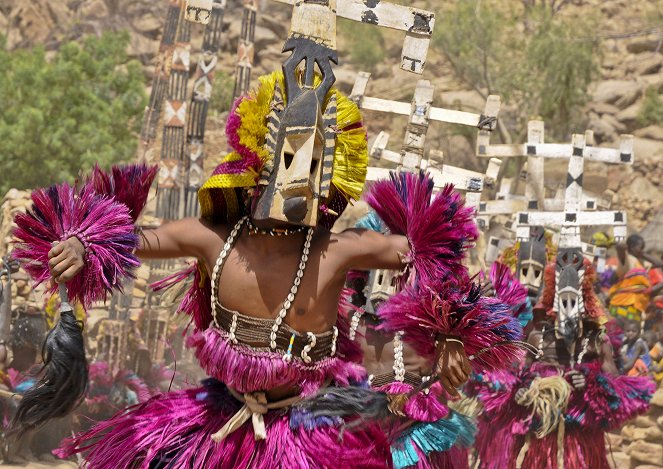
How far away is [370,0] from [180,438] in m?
2.29

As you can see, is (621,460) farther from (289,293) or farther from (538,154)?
(289,293)

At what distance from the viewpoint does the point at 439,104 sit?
2986cm

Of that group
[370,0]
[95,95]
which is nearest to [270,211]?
[370,0]

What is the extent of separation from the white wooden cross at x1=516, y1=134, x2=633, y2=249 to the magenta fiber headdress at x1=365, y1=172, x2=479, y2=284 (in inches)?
171

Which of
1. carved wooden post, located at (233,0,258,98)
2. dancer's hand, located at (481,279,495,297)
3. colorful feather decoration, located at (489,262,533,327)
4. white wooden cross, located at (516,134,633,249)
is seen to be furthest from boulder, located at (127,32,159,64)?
dancer's hand, located at (481,279,495,297)

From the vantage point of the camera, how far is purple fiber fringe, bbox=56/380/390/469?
3984 mm

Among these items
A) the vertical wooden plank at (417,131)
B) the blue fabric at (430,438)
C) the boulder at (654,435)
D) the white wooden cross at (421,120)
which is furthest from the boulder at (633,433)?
the blue fabric at (430,438)

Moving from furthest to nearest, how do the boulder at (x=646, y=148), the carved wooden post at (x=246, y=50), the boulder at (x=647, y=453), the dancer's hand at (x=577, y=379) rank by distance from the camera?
the boulder at (x=646, y=148)
the carved wooden post at (x=246, y=50)
the boulder at (x=647, y=453)
the dancer's hand at (x=577, y=379)

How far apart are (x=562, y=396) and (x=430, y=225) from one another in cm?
374

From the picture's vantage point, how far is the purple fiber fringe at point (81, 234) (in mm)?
3881

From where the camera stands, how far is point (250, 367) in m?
4.03

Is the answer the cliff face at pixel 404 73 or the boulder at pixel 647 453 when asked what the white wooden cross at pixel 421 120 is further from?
the cliff face at pixel 404 73

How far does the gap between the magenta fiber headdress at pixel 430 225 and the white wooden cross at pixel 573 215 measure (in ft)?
14.3

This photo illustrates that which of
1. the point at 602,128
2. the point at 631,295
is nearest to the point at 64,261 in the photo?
the point at 631,295
